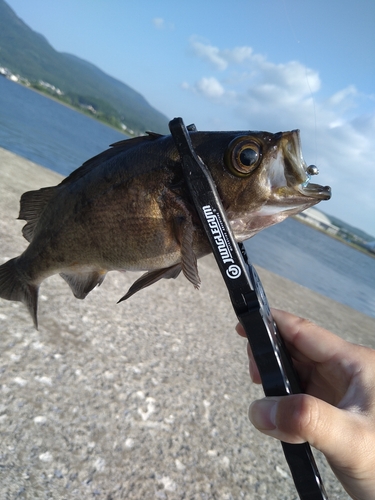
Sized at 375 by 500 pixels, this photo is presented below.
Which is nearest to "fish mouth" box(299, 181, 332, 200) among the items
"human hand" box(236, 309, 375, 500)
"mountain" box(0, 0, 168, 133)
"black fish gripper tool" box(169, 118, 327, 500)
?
"black fish gripper tool" box(169, 118, 327, 500)

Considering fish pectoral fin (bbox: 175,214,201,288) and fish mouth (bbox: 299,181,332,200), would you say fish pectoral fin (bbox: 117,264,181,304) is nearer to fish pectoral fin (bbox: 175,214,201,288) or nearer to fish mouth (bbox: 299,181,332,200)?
fish pectoral fin (bbox: 175,214,201,288)

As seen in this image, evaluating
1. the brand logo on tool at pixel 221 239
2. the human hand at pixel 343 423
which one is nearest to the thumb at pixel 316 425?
the human hand at pixel 343 423

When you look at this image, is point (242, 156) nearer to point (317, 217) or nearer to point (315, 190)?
point (315, 190)

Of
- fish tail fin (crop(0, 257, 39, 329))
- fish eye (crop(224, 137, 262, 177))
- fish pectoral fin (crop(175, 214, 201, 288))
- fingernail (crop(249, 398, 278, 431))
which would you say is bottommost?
fish tail fin (crop(0, 257, 39, 329))

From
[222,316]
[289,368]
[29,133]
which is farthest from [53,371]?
[29,133]

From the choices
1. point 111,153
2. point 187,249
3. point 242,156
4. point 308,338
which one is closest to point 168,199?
point 187,249

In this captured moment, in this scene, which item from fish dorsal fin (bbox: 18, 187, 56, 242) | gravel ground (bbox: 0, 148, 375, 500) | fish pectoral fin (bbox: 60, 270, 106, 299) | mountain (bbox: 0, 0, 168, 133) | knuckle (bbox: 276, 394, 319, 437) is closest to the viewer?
knuckle (bbox: 276, 394, 319, 437)

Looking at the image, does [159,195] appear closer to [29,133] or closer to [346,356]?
[346,356]
